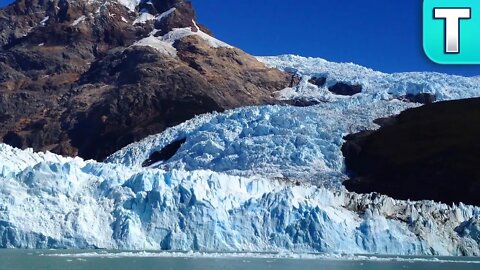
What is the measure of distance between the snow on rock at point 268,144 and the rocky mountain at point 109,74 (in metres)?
26.7

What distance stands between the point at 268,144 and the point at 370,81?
5149cm

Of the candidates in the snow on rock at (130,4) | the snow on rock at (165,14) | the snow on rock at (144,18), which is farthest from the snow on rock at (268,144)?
the snow on rock at (130,4)

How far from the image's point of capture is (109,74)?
364 feet

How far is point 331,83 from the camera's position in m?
116

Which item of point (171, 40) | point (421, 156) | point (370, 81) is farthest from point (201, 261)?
point (171, 40)

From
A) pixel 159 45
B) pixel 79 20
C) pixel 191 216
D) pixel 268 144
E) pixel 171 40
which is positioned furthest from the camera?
pixel 79 20

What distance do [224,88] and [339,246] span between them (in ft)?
243

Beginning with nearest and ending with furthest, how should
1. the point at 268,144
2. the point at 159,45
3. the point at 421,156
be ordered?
the point at 268,144, the point at 421,156, the point at 159,45

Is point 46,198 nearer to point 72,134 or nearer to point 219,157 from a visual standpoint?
point 219,157

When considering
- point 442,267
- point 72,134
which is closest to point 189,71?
point 72,134

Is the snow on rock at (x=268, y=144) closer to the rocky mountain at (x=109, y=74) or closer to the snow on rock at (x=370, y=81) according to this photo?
the snow on rock at (x=370, y=81)

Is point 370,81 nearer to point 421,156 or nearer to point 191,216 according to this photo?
point 421,156

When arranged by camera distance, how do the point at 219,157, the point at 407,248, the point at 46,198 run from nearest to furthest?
the point at 46,198
the point at 407,248
the point at 219,157

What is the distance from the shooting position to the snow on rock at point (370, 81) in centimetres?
9112
